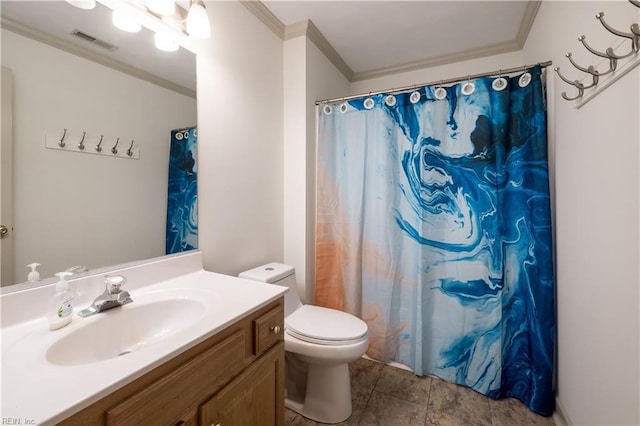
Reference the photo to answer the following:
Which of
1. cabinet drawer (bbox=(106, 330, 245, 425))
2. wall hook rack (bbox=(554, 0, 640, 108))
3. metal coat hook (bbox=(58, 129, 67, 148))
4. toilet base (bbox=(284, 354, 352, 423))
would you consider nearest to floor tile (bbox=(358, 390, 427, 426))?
toilet base (bbox=(284, 354, 352, 423))

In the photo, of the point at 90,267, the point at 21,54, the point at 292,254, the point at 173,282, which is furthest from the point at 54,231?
the point at 292,254

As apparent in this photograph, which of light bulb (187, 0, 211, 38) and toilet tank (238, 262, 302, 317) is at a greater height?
light bulb (187, 0, 211, 38)

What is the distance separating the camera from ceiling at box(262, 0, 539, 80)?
5.50 feet

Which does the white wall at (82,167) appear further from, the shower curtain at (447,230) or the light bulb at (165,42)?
the shower curtain at (447,230)

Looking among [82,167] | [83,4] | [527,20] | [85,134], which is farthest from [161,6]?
[527,20]

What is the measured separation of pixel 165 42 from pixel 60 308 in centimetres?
112

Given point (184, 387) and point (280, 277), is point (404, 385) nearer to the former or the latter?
point (280, 277)

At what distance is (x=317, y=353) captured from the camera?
1362 mm

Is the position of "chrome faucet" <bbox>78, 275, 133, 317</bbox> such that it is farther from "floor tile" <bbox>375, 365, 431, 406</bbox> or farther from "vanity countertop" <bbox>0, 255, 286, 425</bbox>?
"floor tile" <bbox>375, 365, 431, 406</bbox>

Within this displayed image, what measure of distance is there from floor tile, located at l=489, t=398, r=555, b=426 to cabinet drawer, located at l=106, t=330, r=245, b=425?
148cm

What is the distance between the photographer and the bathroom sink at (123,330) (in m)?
0.75

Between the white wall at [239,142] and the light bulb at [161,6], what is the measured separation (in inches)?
8.6

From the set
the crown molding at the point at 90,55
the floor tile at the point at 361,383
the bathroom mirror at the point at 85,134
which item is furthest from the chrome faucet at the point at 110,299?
the floor tile at the point at 361,383

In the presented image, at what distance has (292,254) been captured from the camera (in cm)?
Answer: 197
